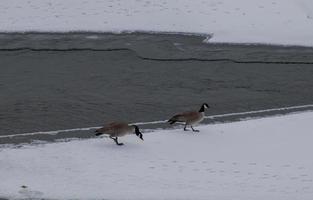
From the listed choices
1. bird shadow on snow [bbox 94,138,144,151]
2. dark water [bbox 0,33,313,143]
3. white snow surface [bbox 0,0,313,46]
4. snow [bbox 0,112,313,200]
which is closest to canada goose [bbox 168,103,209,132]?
snow [bbox 0,112,313,200]

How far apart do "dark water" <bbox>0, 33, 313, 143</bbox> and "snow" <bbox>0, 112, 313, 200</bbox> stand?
1.44 meters

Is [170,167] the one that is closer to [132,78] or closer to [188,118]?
[188,118]

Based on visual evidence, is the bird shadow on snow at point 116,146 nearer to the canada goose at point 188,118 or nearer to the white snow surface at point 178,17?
the canada goose at point 188,118

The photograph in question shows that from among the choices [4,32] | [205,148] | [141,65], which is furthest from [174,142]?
[4,32]

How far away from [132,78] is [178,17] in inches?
295

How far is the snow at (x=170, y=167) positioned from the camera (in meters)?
12.4

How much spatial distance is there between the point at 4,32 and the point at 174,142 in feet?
46.5

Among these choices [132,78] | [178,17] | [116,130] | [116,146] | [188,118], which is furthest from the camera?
[178,17]

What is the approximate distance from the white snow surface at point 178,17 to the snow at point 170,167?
11.6m

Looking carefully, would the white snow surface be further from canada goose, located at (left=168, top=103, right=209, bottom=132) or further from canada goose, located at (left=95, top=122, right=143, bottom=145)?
canada goose, located at (left=95, top=122, right=143, bottom=145)

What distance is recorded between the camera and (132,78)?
2138cm

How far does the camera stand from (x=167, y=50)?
2481 centimetres

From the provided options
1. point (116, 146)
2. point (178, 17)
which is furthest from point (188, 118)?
point (178, 17)

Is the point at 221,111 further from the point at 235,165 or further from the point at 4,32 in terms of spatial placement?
the point at 4,32
